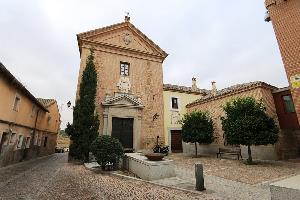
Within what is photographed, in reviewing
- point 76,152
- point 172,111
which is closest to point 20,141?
point 76,152

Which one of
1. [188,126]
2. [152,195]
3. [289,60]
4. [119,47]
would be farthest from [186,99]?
[152,195]

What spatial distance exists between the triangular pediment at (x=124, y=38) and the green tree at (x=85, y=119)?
3502 mm

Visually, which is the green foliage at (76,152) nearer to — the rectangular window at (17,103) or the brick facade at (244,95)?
the rectangular window at (17,103)

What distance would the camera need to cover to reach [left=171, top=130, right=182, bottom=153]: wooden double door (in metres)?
19.2

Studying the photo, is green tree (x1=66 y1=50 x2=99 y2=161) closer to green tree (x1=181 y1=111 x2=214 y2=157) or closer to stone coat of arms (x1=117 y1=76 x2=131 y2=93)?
stone coat of arms (x1=117 y1=76 x2=131 y2=93)

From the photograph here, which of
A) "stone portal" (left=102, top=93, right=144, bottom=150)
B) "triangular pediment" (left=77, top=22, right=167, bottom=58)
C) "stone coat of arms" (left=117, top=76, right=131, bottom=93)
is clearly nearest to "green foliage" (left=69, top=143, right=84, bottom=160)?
"stone portal" (left=102, top=93, right=144, bottom=150)

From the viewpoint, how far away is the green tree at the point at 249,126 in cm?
1138

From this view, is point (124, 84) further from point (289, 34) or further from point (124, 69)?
point (289, 34)

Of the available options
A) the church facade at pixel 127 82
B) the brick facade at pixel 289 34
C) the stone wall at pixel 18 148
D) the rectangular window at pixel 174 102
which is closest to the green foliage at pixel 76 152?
the church facade at pixel 127 82

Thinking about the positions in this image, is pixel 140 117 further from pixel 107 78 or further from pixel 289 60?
pixel 289 60

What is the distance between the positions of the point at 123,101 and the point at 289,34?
11.7m

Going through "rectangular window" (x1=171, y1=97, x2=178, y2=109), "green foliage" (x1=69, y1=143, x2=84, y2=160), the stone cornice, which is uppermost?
the stone cornice

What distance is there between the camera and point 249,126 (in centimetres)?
1159

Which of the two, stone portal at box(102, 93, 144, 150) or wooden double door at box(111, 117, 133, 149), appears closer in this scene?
stone portal at box(102, 93, 144, 150)
